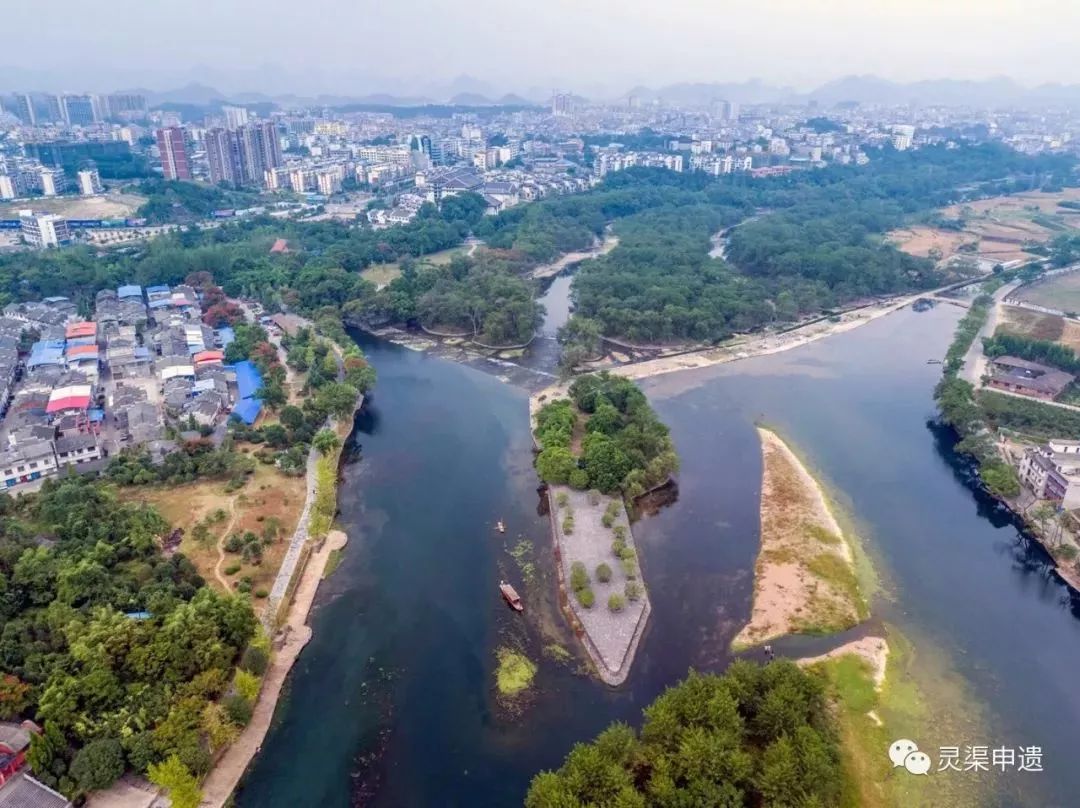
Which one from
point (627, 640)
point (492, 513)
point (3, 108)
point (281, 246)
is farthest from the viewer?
point (3, 108)

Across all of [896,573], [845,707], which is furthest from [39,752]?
[896,573]

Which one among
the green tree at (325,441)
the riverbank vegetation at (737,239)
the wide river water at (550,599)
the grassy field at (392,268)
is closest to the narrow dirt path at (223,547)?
the wide river water at (550,599)

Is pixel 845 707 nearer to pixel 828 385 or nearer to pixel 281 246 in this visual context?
pixel 828 385

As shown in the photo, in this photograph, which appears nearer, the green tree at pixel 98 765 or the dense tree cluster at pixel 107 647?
the green tree at pixel 98 765

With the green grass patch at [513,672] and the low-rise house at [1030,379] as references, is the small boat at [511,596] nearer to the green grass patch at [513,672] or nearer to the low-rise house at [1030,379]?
the green grass patch at [513,672]

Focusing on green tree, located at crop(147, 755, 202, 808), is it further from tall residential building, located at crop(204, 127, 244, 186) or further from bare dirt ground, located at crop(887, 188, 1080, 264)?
tall residential building, located at crop(204, 127, 244, 186)
